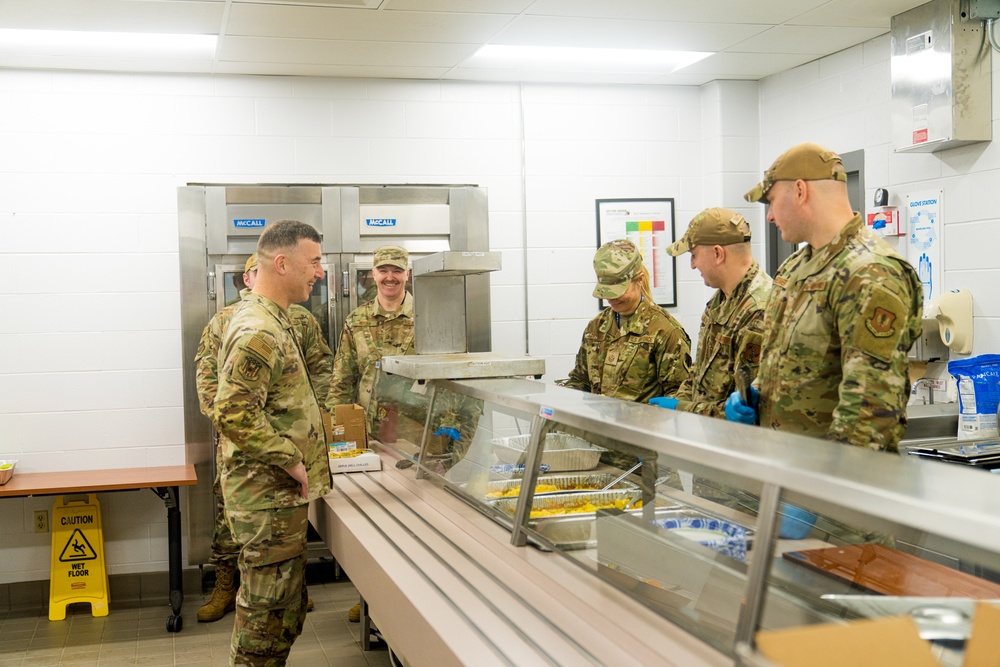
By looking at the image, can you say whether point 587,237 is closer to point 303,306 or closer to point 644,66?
point 644,66

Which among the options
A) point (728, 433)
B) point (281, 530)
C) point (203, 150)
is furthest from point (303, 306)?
point (728, 433)

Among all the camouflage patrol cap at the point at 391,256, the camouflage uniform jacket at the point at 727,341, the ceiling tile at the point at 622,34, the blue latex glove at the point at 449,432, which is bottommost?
the blue latex glove at the point at 449,432

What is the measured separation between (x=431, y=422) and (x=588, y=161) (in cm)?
293

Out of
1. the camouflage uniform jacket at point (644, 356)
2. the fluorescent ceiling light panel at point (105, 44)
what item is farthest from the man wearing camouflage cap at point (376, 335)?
the fluorescent ceiling light panel at point (105, 44)

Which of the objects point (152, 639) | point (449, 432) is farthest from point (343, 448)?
point (152, 639)

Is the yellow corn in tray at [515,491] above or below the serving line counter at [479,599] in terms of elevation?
above

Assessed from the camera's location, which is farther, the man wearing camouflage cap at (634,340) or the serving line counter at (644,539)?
the man wearing camouflage cap at (634,340)

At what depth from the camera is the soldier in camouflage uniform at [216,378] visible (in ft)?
16.5

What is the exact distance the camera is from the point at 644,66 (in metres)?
5.71

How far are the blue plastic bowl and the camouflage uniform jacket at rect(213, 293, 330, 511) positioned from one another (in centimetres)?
196

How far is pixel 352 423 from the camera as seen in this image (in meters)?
4.59

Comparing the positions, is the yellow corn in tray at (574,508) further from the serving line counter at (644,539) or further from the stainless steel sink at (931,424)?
the stainless steel sink at (931,424)

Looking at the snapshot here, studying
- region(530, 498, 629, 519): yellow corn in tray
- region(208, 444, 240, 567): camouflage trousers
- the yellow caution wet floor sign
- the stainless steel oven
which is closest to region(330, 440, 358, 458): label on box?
region(208, 444, 240, 567): camouflage trousers

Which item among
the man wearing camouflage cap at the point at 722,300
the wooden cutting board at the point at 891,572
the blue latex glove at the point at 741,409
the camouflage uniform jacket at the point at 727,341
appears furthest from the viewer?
the man wearing camouflage cap at the point at 722,300
